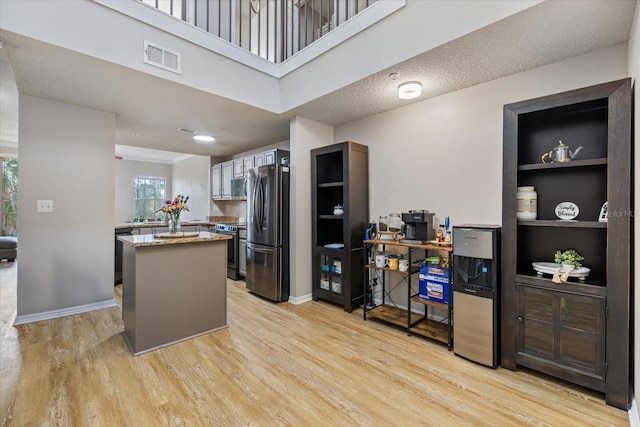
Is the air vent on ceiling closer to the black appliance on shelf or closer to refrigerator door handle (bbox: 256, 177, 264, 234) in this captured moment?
refrigerator door handle (bbox: 256, 177, 264, 234)

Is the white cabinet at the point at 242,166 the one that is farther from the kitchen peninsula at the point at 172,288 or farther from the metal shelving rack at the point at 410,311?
the metal shelving rack at the point at 410,311

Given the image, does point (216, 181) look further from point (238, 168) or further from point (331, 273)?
point (331, 273)

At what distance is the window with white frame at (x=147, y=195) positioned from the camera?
8.20 meters

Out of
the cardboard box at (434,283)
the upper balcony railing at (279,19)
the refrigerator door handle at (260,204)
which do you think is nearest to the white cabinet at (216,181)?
the refrigerator door handle at (260,204)

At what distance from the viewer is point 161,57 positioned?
271cm

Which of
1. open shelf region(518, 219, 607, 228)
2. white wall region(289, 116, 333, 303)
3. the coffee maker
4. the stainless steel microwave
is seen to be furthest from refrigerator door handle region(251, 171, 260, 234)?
open shelf region(518, 219, 607, 228)

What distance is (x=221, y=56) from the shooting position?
10.3 ft

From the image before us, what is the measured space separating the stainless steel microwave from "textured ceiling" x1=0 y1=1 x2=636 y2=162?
4.43ft

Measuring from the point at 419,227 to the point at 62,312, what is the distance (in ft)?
13.5

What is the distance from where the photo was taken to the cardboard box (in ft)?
8.89

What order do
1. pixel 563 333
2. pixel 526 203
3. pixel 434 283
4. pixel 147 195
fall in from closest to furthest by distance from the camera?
1. pixel 563 333
2. pixel 526 203
3. pixel 434 283
4. pixel 147 195

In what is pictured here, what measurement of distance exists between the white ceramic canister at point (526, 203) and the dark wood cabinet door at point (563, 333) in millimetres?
542

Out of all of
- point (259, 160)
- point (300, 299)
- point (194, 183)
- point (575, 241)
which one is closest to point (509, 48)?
point (575, 241)

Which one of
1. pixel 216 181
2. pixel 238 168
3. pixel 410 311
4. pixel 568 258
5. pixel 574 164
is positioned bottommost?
pixel 410 311
